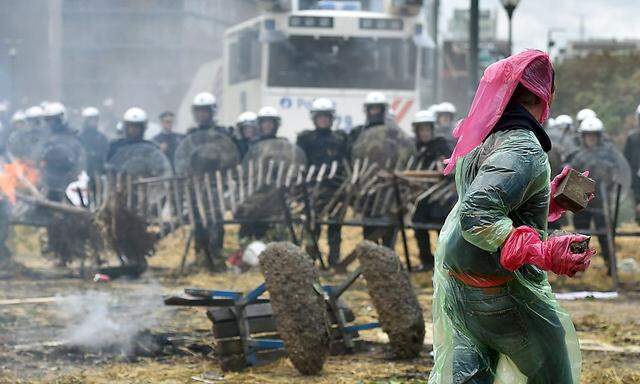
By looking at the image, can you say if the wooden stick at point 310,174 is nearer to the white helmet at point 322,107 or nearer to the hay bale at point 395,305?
the white helmet at point 322,107

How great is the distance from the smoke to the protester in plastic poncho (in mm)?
4197

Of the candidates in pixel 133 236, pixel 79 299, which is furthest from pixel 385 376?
pixel 133 236

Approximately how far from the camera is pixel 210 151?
14039 millimetres

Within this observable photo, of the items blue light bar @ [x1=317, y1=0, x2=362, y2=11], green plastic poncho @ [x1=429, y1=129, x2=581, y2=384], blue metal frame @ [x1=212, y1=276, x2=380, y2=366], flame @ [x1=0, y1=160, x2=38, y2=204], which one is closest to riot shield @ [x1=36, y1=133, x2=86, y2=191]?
flame @ [x1=0, y1=160, x2=38, y2=204]

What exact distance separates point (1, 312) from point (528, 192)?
278 inches

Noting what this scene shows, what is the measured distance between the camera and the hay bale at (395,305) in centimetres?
787

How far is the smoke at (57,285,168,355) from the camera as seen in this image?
28.0 feet

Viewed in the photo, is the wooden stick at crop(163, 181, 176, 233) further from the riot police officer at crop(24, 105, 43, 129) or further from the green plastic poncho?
the green plastic poncho

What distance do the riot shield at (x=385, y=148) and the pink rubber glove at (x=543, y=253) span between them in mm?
9676

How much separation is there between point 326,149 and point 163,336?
595cm

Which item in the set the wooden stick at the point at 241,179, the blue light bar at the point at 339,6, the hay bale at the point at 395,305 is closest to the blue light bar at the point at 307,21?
the blue light bar at the point at 339,6

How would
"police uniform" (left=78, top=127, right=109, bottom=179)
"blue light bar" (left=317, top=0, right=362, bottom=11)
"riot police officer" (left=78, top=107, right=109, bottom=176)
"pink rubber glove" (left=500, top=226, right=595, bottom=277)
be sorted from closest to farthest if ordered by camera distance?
"pink rubber glove" (left=500, top=226, right=595, bottom=277), "police uniform" (left=78, top=127, right=109, bottom=179), "riot police officer" (left=78, top=107, right=109, bottom=176), "blue light bar" (left=317, top=0, right=362, bottom=11)

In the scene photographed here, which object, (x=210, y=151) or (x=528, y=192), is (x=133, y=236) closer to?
(x=210, y=151)

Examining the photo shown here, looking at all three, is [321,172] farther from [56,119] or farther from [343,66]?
[343,66]
